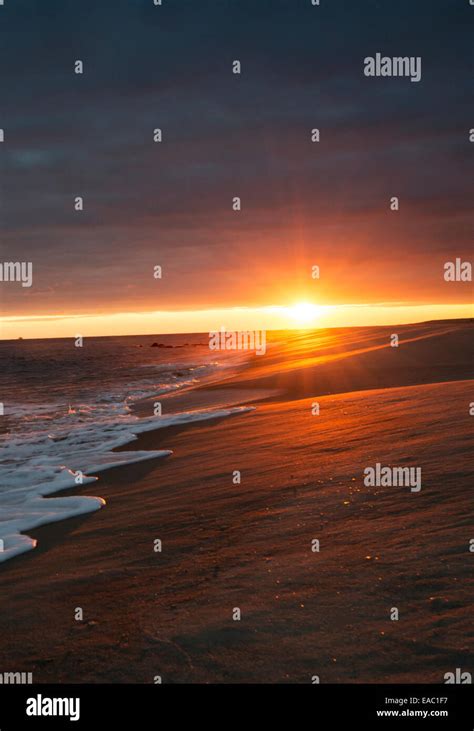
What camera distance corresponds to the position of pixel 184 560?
5.12 m

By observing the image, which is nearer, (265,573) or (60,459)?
(265,573)

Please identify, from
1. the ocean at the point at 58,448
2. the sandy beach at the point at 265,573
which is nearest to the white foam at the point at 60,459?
the ocean at the point at 58,448

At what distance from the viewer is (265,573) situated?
15.1 ft

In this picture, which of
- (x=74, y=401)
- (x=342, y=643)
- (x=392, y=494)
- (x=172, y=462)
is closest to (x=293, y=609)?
(x=342, y=643)

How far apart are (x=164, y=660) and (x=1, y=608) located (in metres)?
1.80

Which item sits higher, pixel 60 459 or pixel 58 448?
pixel 58 448

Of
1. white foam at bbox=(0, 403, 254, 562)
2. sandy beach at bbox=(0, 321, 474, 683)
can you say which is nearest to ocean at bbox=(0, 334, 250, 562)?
white foam at bbox=(0, 403, 254, 562)

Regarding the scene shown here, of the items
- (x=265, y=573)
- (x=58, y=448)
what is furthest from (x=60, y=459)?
(x=265, y=573)

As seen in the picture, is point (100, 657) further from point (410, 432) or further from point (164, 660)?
point (410, 432)

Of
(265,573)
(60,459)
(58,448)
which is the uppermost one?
(58,448)

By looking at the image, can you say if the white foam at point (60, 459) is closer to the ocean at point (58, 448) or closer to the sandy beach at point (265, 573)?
the ocean at point (58, 448)

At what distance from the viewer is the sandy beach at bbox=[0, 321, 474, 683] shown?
3512mm

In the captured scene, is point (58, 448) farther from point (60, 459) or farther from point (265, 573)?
point (265, 573)

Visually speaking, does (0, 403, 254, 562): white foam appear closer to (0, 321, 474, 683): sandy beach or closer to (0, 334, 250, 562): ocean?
(0, 334, 250, 562): ocean
